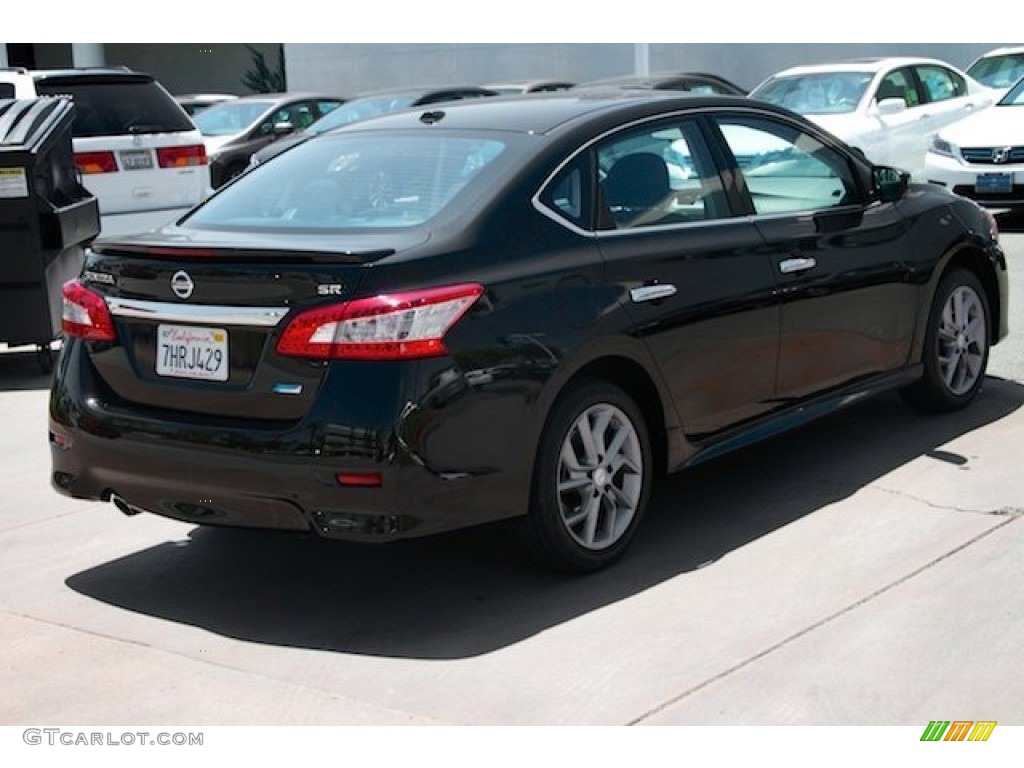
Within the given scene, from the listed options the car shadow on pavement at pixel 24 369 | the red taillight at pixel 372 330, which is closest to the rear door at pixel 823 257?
the red taillight at pixel 372 330

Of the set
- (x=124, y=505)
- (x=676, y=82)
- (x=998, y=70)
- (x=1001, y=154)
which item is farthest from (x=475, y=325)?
(x=998, y=70)

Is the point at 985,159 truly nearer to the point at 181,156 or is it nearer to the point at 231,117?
the point at 181,156

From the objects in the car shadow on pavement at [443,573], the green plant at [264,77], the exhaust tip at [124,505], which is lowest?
the green plant at [264,77]

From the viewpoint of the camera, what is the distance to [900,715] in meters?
4.13

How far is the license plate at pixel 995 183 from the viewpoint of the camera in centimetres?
1377

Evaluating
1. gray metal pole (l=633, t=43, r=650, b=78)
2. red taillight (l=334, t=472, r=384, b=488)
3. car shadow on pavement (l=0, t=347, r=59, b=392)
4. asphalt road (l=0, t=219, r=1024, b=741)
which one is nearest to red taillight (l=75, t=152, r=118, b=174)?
car shadow on pavement (l=0, t=347, r=59, b=392)

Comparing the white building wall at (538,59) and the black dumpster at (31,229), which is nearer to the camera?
the black dumpster at (31,229)

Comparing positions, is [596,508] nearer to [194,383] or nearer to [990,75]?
[194,383]

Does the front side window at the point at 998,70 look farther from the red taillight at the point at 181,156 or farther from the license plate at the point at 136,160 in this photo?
the license plate at the point at 136,160

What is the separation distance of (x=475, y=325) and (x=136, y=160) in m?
7.11

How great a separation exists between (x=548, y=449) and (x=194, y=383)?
113cm

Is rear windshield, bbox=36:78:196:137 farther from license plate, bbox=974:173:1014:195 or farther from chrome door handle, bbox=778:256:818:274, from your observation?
license plate, bbox=974:173:1014:195

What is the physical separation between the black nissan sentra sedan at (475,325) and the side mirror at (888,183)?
11.9 inches

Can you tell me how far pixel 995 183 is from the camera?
546 inches
